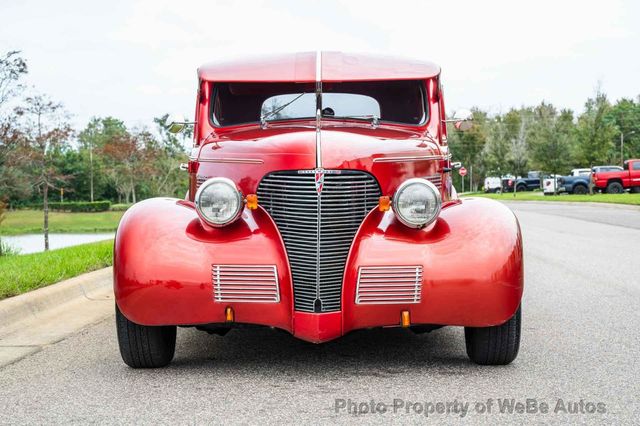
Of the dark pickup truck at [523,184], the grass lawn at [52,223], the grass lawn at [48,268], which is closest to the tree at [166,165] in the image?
the grass lawn at [52,223]

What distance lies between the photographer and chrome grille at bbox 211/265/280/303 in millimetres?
4453

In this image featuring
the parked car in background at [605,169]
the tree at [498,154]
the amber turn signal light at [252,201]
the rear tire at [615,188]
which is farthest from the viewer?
the tree at [498,154]

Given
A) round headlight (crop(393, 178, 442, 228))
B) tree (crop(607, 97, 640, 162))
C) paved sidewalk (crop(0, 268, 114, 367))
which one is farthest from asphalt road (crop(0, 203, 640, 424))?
tree (crop(607, 97, 640, 162))

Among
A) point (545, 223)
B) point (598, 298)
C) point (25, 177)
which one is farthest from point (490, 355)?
point (25, 177)

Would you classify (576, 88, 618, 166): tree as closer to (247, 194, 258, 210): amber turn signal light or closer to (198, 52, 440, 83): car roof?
(198, 52, 440, 83): car roof

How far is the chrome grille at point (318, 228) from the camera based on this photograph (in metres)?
4.48

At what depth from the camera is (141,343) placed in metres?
4.77

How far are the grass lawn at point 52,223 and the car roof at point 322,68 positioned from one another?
86.4 feet

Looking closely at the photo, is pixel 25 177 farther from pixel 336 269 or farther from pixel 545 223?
pixel 336 269

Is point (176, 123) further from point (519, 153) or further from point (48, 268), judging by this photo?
point (519, 153)

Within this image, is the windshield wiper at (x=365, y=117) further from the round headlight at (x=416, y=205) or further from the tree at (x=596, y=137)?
the tree at (x=596, y=137)

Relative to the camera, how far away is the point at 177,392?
4250 millimetres

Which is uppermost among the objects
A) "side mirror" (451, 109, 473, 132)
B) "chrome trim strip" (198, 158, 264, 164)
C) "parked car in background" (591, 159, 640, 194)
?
"side mirror" (451, 109, 473, 132)

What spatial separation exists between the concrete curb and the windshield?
7.54 ft
